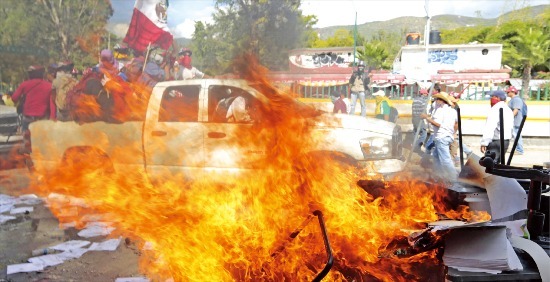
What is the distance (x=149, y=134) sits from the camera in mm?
5789

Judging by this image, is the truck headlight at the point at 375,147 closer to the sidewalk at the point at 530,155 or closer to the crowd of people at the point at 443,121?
the crowd of people at the point at 443,121

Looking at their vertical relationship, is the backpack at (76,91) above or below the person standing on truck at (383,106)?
above

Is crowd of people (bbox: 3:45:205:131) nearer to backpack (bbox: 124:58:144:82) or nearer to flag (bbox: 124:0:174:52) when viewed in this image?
backpack (bbox: 124:58:144:82)

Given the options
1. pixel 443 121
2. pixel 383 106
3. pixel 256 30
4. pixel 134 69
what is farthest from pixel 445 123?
pixel 134 69

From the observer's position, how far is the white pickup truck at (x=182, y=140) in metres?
5.49

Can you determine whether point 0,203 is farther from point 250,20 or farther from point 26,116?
point 250,20

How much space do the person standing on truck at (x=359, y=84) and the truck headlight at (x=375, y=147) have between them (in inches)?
125

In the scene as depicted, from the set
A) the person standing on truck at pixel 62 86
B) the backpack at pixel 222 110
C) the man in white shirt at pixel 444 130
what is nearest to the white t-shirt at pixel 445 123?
the man in white shirt at pixel 444 130

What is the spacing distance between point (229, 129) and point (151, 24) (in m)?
1.57

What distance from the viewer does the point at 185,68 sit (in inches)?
208

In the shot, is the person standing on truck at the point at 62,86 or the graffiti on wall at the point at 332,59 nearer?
the person standing on truck at the point at 62,86

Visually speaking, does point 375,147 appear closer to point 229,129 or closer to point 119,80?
point 229,129

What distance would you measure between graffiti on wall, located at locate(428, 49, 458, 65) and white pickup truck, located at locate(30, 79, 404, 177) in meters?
15.5

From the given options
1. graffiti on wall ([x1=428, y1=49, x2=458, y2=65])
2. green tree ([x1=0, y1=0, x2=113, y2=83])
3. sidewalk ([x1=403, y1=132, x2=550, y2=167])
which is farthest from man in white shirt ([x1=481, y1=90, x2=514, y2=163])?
graffiti on wall ([x1=428, y1=49, x2=458, y2=65])
